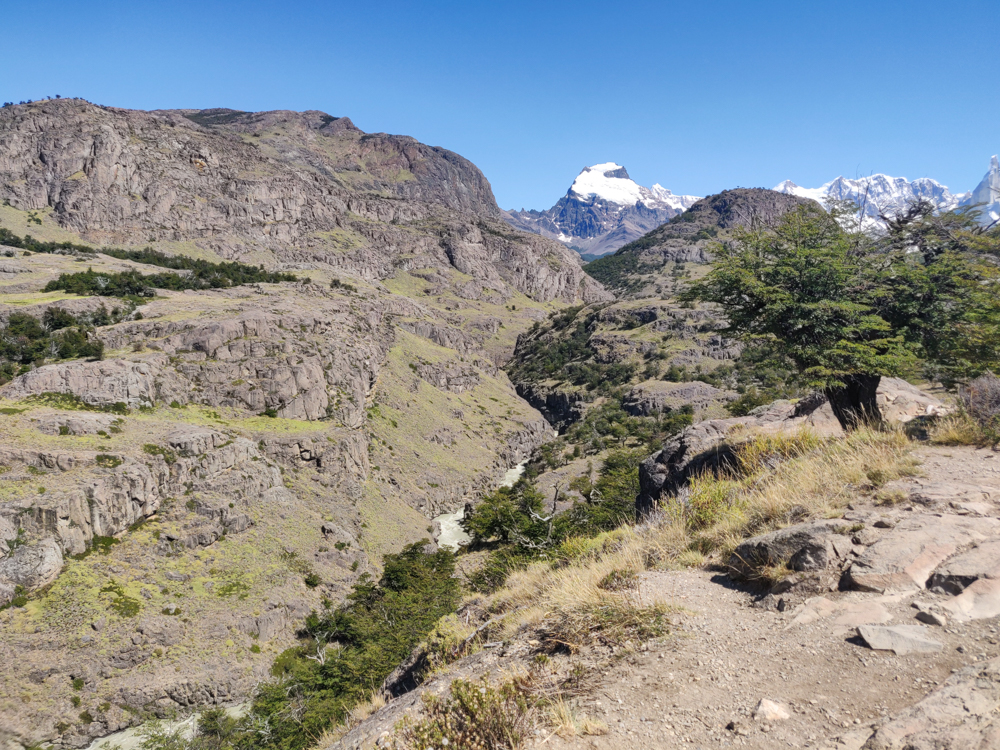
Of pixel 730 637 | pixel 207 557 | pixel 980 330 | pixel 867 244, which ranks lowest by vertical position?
pixel 207 557

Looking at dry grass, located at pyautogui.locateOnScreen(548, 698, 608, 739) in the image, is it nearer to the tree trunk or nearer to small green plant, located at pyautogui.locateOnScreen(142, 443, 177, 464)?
the tree trunk

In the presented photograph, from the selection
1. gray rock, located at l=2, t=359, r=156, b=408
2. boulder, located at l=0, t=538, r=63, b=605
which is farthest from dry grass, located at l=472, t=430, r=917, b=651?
gray rock, located at l=2, t=359, r=156, b=408

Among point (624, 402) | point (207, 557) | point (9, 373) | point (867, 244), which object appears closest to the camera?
point (867, 244)

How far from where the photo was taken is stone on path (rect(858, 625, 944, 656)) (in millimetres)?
4078

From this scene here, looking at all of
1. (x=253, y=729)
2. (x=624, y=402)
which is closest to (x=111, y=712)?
(x=253, y=729)

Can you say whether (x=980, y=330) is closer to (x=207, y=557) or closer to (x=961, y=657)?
(x=961, y=657)

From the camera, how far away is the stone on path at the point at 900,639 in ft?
13.4

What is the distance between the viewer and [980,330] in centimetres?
1131

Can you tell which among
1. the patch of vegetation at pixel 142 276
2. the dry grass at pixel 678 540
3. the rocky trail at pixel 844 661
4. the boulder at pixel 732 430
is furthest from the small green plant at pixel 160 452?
the rocky trail at pixel 844 661

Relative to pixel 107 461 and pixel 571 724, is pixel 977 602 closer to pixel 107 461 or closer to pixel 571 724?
pixel 571 724

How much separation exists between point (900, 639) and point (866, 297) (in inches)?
437

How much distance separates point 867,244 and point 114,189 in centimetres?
16253

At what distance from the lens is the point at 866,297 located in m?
12.6

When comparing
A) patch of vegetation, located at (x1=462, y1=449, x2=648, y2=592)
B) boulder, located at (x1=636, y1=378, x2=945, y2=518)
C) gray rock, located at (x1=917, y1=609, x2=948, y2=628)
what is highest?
gray rock, located at (x1=917, y1=609, x2=948, y2=628)
